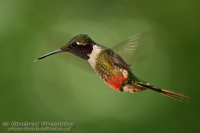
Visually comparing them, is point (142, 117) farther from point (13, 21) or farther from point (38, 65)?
Answer: point (13, 21)

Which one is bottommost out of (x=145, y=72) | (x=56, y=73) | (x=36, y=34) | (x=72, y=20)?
(x=56, y=73)

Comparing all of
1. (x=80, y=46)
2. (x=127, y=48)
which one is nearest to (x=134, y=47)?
(x=127, y=48)

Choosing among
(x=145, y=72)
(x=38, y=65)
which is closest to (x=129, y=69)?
(x=145, y=72)

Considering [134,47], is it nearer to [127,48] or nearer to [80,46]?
[127,48]
